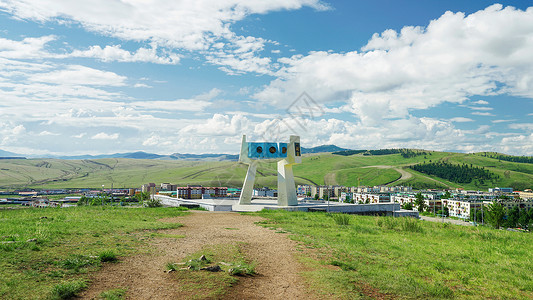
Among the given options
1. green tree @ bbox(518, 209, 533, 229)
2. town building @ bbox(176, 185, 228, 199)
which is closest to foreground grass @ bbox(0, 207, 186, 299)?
town building @ bbox(176, 185, 228, 199)

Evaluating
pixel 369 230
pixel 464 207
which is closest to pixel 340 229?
pixel 369 230

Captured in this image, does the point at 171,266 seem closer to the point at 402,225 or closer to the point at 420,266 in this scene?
the point at 420,266

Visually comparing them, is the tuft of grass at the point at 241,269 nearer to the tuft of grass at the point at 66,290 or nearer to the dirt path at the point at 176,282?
the dirt path at the point at 176,282

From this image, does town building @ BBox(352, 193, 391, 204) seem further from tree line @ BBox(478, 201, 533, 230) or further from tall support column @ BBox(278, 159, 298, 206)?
tall support column @ BBox(278, 159, 298, 206)

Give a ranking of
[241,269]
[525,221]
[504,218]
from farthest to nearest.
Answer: [525,221] < [504,218] < [241,269]

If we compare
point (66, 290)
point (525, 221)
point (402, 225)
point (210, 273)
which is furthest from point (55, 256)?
point (525, 221)

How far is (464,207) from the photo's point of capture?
387 ft

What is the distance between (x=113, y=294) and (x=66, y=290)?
1.29 metres

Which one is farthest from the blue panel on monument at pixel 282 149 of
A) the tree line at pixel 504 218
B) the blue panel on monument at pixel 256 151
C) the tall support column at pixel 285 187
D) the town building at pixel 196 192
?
the town building at pixel 196 192

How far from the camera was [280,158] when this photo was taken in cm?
5681

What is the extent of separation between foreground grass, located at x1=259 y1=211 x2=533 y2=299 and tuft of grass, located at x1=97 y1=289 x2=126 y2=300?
6.04 metres

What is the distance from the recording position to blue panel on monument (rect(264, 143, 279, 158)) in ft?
183

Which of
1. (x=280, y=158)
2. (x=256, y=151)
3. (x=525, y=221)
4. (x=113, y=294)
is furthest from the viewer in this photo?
(x=525, y=221)

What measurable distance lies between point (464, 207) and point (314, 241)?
122 meters
